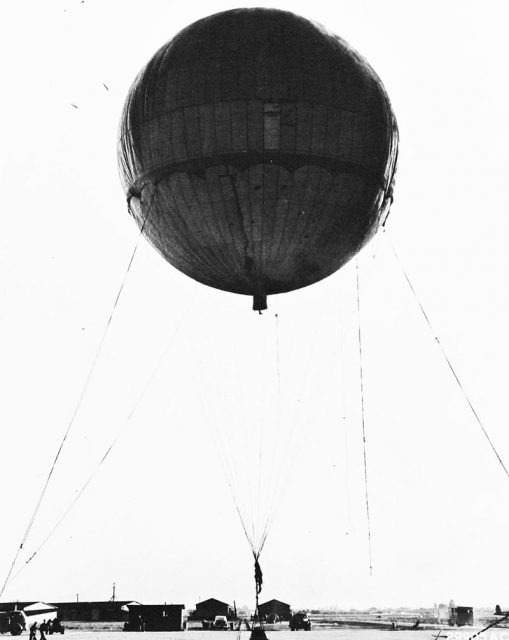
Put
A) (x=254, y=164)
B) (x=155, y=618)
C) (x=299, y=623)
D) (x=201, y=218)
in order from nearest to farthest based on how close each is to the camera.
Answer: (x=254, y=164) → (x=201, y=218) → (x=155, y=618) → (x=299, y=623)

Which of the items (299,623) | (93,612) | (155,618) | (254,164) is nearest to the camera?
(254,164)

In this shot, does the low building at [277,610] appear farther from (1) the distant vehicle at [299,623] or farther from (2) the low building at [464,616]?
(1) the distant vehicle at [299,623]

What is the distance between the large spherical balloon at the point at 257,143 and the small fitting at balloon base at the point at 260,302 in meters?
Result: 0.76

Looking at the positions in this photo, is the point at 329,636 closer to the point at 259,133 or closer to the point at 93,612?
the point at 259,133

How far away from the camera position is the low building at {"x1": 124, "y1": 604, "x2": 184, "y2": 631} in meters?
43.3

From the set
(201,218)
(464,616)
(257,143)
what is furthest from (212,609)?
(257,143)

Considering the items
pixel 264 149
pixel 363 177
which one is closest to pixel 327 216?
pixel 363 177

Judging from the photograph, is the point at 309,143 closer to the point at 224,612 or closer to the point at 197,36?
the point at 197,36

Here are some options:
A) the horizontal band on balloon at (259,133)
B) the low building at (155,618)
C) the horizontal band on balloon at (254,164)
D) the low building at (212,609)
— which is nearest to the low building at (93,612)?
the low building at (212,609)

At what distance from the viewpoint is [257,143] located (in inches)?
564

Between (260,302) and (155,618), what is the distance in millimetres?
33295

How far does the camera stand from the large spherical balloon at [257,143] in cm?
1430

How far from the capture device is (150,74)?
15328 millimetres

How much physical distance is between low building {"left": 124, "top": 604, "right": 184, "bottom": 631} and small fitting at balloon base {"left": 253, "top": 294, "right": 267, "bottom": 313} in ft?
105
